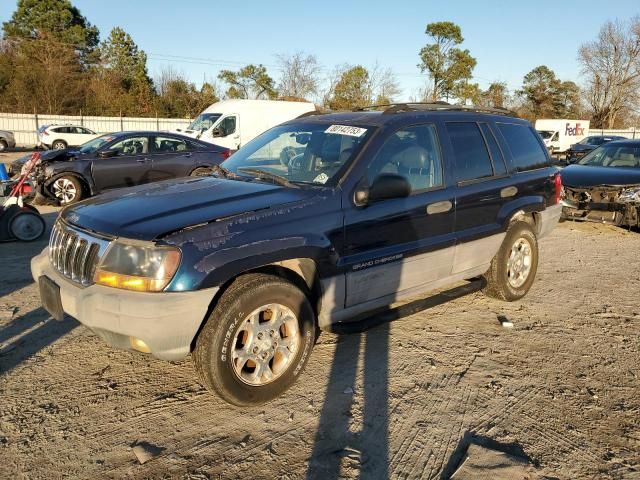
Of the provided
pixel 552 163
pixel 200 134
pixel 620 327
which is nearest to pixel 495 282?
pixel 620 327

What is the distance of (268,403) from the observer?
10.9ft

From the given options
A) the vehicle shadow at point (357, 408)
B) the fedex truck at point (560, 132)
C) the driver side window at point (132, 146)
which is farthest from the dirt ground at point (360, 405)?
the fedex truck at point (560, 132)

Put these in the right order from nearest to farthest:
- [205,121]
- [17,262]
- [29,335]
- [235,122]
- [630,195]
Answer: [29,335]
[17,262]
[630,195]
[235,122]
[205,121]

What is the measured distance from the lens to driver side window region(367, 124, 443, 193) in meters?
3.90

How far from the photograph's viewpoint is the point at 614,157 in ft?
33.8

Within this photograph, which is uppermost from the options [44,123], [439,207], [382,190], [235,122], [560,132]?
[560,132]

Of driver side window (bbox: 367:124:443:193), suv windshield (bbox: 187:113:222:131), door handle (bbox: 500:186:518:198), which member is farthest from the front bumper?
suv windshield (bbox: 187:113:222:131)

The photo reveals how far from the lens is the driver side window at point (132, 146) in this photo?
426 inches

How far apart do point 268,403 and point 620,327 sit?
11.2 feet

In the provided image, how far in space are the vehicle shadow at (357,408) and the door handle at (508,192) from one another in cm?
109

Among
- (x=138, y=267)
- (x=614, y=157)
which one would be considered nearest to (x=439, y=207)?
(x=138, y=267)

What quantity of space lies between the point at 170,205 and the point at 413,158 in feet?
6.45

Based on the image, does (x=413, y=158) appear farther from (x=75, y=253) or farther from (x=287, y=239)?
(x=75, y=253)

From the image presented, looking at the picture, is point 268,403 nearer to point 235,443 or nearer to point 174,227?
point 235,443
